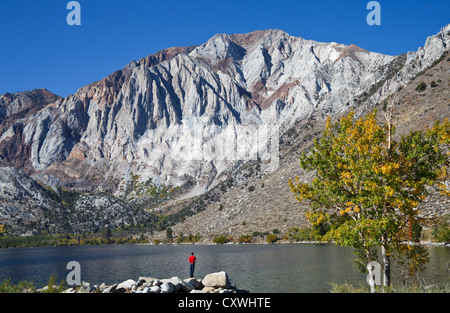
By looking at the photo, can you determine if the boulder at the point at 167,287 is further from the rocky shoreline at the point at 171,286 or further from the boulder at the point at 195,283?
the boulder at the point at 195,283

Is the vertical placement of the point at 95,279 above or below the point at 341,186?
below

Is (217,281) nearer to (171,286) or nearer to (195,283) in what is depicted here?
(195,283)

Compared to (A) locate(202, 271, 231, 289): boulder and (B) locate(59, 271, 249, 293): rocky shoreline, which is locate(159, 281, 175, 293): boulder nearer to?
(B) locate(59, 271, 249, 293): rocky shoreline

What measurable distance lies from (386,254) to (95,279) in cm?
5456
